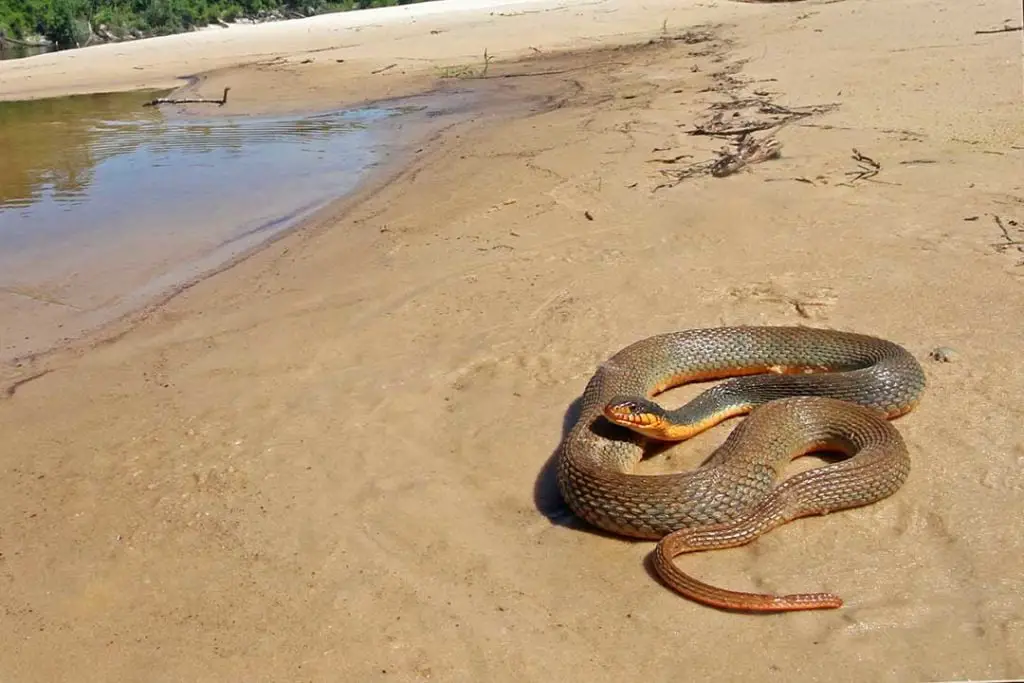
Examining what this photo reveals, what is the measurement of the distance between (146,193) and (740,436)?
10.4 metres

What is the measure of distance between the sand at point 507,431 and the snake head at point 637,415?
310 mm

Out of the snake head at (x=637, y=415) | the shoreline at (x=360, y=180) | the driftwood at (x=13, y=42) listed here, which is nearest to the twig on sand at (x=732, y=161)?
the shoreline at (x=360, y=180)

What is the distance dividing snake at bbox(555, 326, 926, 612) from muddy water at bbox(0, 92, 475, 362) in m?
5.11

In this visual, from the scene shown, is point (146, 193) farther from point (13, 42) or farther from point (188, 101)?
point (13, 42)

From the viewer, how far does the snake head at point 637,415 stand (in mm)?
4211

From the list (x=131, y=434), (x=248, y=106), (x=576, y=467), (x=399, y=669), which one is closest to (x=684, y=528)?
(x=576, y=467)

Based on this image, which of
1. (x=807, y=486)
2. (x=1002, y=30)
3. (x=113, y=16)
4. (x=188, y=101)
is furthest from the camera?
(x=113, y=16)

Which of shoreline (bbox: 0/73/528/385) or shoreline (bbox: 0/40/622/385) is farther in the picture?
shoreline (bbox: 0/40/622/385)

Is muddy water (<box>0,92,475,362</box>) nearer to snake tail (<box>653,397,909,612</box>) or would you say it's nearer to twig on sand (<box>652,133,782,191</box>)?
twig on sand (<box>652,133,782,191</box>)

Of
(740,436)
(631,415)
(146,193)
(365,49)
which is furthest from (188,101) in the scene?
(740,436)

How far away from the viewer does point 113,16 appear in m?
51.3

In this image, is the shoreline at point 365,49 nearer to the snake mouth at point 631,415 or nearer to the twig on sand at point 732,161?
the twig on sand at point 732,161

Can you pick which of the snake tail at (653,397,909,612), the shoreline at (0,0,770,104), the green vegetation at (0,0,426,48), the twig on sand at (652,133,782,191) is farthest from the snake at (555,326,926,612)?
the green vegetation at (0,0,426,48)

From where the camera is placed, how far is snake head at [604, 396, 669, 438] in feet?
13.8
